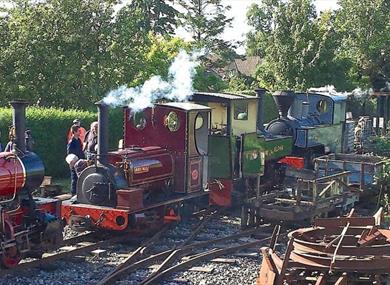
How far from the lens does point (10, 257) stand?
9188 millimetres

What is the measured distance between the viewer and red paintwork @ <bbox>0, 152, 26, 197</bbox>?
9133mm

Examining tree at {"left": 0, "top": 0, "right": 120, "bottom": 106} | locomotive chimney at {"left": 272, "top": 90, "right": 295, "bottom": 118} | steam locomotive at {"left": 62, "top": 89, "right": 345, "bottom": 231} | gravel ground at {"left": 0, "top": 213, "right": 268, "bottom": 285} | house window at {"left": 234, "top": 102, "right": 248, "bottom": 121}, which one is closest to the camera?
gravel ground at {"left": 0, "top": 213, "right": 268, "bottom": 285}

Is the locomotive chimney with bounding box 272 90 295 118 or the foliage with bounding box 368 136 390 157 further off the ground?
the locomotive chimney with bounding box 272 90 295 118

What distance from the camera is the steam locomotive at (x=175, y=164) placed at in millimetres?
11156

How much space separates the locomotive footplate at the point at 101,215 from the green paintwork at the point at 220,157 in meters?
2.20

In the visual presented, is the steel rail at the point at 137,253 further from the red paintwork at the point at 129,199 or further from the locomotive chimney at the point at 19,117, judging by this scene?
the locomotive chimney at the point at 19,117

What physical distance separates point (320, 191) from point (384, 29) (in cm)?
2220

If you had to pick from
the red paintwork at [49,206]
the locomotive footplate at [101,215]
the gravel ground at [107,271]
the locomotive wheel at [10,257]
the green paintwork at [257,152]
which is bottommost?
the gravel ground at [107,271]

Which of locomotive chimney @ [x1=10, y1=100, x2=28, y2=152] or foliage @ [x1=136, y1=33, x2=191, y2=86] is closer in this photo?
locomotive chimney @ [x1=10, y1=100, x2=28, y2=152]

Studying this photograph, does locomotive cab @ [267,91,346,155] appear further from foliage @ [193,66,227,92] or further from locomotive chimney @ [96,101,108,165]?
foliage @ [193,66,227,92]

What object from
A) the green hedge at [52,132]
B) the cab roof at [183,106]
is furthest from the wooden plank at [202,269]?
the green hedge at [52,132]

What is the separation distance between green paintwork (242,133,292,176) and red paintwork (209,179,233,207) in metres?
0.66

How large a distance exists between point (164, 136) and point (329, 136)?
302 inches

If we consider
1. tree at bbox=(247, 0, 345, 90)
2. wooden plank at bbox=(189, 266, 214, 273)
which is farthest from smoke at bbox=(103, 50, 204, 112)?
tree at bbox=(247, 0, 345, 90)
